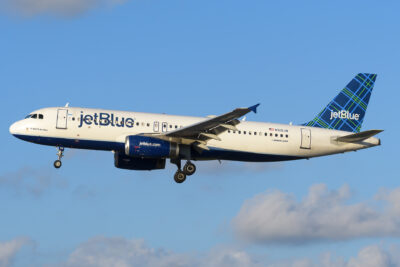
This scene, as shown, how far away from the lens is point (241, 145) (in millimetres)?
57938

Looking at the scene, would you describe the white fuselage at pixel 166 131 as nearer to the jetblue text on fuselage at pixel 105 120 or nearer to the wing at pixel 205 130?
the jetblue text on fuselage at pixel 105 120

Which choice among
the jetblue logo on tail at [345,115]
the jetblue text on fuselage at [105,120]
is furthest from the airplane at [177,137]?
the jetblue logo on tail at [345,115]

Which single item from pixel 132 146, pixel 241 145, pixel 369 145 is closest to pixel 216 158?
pixel 241 145

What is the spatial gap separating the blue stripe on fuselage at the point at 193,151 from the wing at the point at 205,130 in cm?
102

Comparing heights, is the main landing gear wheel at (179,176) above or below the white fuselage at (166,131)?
below

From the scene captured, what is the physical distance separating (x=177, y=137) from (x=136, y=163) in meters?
5.05

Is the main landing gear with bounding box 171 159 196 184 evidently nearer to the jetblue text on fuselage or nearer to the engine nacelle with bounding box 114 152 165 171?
the engine nacelle with bounding box 114 152 165 171

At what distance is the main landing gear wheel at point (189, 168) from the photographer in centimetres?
5697

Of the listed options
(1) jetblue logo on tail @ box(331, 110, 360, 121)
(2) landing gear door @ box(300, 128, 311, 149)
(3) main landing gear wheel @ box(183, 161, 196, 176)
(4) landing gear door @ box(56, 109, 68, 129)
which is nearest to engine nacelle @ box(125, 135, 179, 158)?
(3) main landing gear wheel @ box(183, 161, 196, 176)

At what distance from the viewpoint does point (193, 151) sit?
2250 inches

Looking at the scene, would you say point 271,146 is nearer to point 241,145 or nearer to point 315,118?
point 241,145

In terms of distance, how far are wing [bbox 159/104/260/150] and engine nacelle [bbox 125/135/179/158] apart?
673 millimetres

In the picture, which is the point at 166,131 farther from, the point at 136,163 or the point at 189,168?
the point at 136,163

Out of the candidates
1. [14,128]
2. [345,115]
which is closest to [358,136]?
[345,115]
